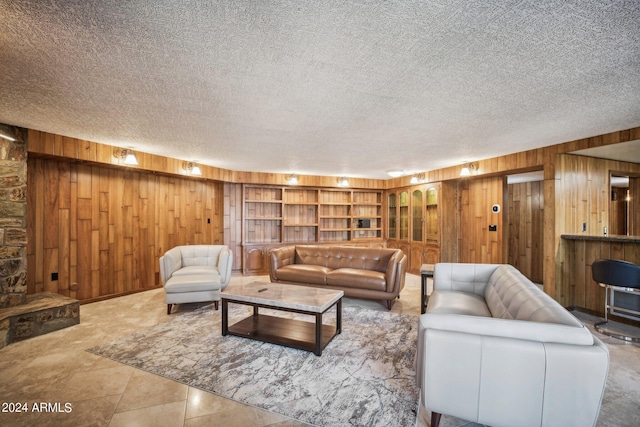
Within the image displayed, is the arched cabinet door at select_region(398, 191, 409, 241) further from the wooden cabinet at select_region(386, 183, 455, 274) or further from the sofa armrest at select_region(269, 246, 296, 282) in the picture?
the sofa armrest at select_region(269, 246, 296, 282)

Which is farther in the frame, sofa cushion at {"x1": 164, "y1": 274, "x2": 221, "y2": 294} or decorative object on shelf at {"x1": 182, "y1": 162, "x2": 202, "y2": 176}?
decorative object on shelf at {"x1": 182, "y1": 162, "x2": 202, "y2": 176}

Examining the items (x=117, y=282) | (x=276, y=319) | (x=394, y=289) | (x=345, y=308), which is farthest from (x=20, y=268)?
(x=394, y=289)

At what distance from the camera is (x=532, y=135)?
137 inches

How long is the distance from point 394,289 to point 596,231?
3.38 metres

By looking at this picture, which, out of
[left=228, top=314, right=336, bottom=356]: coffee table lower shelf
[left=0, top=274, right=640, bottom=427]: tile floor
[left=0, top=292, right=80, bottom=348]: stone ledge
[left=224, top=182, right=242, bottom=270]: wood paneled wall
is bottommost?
[left=0, top=274, right=640, bottom=427]: tile floor

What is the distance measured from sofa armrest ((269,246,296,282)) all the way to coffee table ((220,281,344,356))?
1.44 m

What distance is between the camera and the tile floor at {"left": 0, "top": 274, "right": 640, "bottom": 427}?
1.81 metres

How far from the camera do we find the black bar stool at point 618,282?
2.97m

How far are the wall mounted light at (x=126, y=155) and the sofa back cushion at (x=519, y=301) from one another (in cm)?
497

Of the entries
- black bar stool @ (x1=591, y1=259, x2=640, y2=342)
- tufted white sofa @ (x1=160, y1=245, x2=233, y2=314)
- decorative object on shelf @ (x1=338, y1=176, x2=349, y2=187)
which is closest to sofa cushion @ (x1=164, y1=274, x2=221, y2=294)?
tufted white sofa @ (x1=160, y1=245, x2=233, y2=314)

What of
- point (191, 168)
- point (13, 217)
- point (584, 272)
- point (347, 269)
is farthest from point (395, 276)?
point (13, 217)

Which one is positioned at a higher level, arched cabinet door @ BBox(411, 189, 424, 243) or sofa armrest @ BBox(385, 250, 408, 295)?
arched cabinet door @ BBox(411, 189, 424, 243)

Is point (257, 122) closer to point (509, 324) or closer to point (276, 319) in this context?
point (276, 319)

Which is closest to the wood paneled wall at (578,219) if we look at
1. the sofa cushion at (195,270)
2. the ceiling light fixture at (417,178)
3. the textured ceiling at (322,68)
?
the textured ceiling at (322,68)
